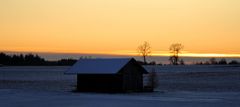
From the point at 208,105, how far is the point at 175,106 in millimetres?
2126

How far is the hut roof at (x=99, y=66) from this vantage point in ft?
166

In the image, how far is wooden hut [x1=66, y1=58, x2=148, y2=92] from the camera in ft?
166

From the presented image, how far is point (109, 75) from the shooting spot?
2003 inches

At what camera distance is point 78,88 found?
5253 cm

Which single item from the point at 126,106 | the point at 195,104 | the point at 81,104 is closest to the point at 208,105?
the point at 195,104

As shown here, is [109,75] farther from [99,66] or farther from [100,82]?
[99,66]

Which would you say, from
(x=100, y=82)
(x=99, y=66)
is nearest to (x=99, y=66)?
(x=99, y=66)

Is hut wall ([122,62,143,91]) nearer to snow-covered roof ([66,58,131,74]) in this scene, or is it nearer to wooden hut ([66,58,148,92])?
wooden hut ([66,58,148,92])

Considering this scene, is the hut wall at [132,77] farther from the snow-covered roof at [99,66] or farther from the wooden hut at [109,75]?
the snow-covered roof at [99,66]

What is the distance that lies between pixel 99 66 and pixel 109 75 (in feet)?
5.76

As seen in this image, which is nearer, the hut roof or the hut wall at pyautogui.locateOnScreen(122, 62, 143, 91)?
the hut roof

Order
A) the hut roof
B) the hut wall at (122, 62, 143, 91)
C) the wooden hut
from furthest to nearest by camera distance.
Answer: the hut wall at (122, 62, 143, 91) → the hut roof → the wooden hut

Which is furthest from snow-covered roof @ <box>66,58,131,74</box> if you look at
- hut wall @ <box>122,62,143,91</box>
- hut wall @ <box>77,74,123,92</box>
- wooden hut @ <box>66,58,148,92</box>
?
hut wall @ <box>122,62,143,91</box>

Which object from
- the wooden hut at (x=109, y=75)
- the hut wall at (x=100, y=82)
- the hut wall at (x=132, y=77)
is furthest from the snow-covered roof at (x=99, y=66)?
the hut wall at (x=132, y=77)
